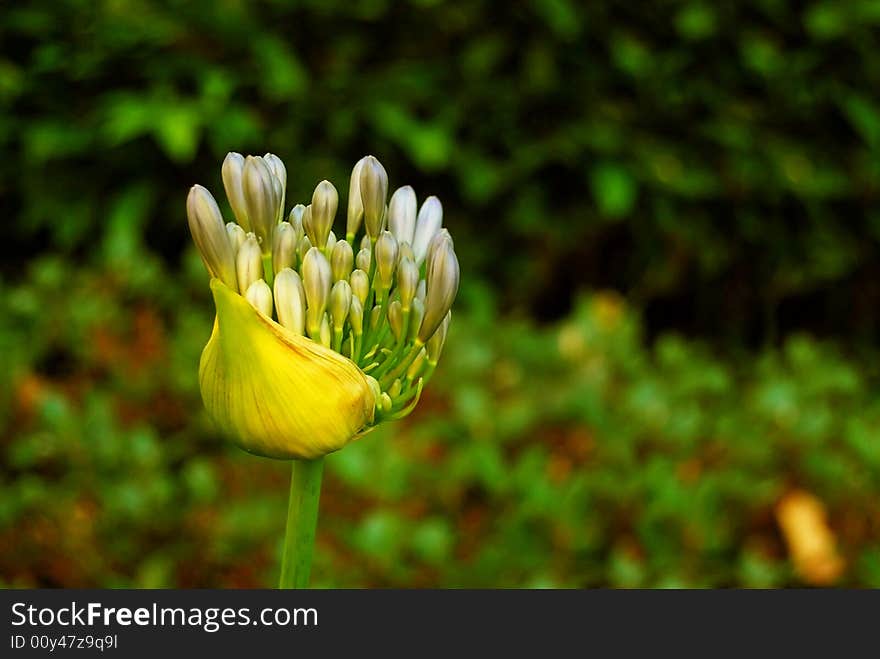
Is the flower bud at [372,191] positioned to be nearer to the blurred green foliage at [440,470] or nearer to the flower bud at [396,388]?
the flower bud at [396,388]

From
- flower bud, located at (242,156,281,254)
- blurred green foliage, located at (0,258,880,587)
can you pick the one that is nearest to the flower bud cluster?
flower bud, located at (242,156,281,254)

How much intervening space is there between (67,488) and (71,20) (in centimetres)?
167

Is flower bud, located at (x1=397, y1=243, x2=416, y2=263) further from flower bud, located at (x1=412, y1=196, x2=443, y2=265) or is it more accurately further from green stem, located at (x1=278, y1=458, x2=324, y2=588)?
green stem, located at (x1=278, y1=458, x2=324, y2=588)

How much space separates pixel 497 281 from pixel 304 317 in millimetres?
3353

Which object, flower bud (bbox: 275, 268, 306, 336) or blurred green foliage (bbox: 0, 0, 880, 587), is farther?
blurred green foliage (bbox: 0, 0, 880, 587)

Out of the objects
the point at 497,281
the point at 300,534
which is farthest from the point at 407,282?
the point at 497,281

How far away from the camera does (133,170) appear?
3.61 meters

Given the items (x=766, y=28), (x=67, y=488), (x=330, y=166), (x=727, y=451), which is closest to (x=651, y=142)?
(x=766, y=28)

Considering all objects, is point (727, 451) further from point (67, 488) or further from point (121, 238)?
point (121, 238)

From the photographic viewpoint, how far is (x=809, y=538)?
92.7 inches

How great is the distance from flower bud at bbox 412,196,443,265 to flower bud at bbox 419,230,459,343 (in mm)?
38

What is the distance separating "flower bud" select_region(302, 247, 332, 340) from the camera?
0.53m

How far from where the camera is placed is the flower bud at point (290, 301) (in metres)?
0.52

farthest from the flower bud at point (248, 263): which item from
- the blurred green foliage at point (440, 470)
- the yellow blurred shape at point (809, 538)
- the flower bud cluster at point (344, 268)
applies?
the yellow blurred shape at point (809, 538)
